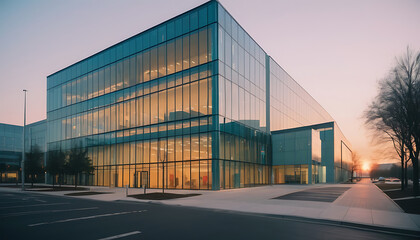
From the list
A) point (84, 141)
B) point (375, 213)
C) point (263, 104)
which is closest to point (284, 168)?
point (263, 104)

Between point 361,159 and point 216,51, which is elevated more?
point 216,51

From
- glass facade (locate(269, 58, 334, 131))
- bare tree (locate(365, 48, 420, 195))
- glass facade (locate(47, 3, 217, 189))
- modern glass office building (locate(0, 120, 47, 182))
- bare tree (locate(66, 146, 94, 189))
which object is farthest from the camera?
modern glass office building (locate(0, 120, 47, 182))

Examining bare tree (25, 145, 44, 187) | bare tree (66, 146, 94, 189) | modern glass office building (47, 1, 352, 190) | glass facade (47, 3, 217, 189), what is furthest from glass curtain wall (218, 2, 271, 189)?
bare tree (25, 145, 44, 187)

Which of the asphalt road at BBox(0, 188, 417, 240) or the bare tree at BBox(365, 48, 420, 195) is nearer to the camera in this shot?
the asphalt road at BBox(0, 188, 417, 240)

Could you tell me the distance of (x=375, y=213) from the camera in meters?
14.8

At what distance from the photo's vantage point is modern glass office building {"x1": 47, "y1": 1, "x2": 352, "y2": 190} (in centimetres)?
3469

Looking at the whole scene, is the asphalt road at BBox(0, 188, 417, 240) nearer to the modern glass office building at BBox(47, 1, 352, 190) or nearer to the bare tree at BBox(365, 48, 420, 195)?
the bare tree at BBox(365, 48, 420, 195)

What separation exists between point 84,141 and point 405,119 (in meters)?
46.0

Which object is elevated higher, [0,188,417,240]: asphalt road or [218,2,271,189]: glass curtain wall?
[218,2,271,189]: glass curtain wall

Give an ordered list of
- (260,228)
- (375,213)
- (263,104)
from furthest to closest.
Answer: (263,104) → (375,213) → (260,228)

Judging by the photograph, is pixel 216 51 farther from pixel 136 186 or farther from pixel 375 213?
pixel 375 213

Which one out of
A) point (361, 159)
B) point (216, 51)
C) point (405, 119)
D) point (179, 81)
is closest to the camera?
point (405, 119)

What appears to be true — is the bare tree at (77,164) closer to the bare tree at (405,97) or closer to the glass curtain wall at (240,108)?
the glass curtain wall at (240,108)

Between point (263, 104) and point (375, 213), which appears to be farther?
point (263, 104)
